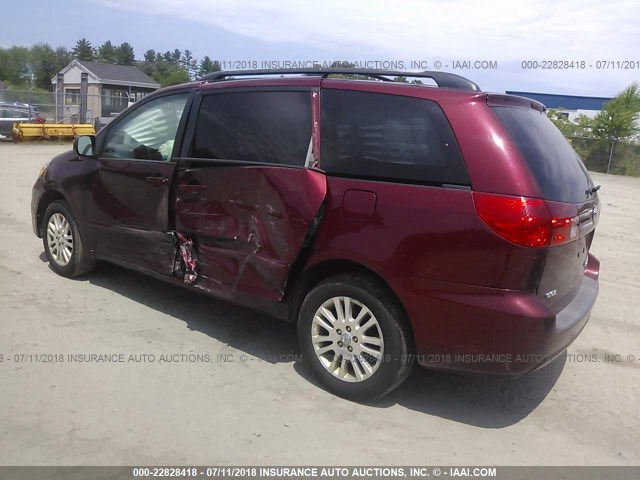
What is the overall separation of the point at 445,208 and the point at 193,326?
8.22 ft

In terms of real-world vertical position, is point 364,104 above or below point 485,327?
above

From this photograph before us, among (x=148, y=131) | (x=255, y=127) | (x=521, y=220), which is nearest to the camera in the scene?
(x=521, y=220)

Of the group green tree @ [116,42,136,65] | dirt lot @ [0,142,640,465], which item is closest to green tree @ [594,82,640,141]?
dirt lot @ [0,142,640,465]

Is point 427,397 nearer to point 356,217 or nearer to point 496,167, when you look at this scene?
point 356,217

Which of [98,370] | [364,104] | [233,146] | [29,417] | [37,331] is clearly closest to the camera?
[29,417]

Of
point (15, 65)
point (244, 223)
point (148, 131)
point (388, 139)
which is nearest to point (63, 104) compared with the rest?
point (148, 131)

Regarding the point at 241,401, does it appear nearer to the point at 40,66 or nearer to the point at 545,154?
the point at 545,154

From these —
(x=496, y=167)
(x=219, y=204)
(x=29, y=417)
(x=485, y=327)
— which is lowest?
(x=29, y=417)

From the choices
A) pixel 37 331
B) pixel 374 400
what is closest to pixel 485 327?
pixel 374 400

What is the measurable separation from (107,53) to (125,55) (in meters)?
3.45

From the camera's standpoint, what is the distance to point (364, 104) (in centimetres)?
364

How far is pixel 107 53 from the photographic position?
311 feet

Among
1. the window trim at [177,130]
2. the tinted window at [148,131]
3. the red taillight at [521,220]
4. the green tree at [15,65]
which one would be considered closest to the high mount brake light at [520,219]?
the red taillight at [521,220]

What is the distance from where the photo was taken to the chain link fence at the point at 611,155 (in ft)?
95.3
